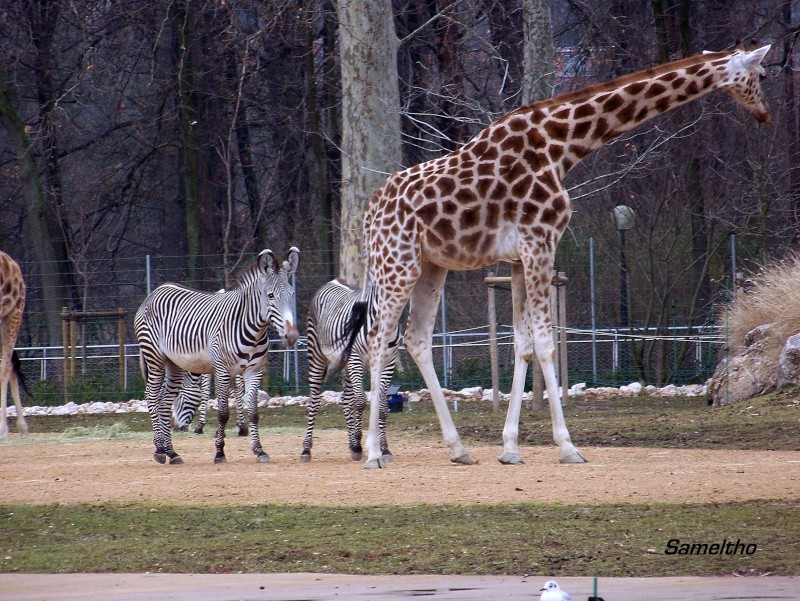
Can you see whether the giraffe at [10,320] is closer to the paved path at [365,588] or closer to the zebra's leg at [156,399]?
Answer: the zebra's leg at [156,399]

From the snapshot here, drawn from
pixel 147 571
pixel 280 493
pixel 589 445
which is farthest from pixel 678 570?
pixel 589 445

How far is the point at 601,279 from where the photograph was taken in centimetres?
2238

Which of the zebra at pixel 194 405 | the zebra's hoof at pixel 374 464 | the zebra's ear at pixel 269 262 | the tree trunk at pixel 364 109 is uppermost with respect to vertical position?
the tree trunk at pixel 364 109

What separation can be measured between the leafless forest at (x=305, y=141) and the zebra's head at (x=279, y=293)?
855 centimetres

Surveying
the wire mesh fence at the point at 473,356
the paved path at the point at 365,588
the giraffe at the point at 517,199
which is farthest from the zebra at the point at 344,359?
the wire mesh fence at the point at 473,356

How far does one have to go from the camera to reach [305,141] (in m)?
30.7

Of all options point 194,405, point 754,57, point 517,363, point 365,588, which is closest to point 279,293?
point 517,363

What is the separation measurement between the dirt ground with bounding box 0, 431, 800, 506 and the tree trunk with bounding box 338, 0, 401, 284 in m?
8.83

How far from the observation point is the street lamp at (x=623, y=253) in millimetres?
22000

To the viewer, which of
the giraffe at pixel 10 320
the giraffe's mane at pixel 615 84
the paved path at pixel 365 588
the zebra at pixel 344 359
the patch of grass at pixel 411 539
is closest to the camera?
the paved path at pixel 365 588

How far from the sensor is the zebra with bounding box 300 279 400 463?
1171 cm

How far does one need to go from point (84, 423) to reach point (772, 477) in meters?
12.2

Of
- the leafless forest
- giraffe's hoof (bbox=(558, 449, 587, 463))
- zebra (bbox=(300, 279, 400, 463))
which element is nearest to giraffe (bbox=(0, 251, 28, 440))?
the leafless forest

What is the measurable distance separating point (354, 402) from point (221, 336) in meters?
1.43
